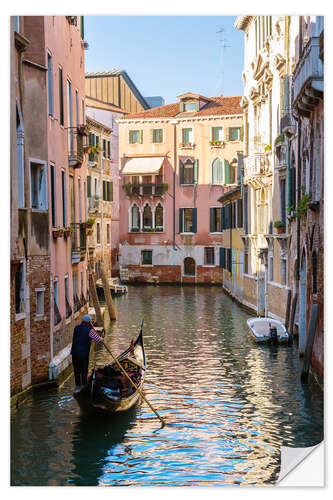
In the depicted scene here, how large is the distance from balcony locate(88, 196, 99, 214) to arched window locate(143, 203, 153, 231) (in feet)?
8.20

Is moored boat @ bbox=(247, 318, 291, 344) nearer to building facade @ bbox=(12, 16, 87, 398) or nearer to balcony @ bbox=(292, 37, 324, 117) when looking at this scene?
building facade @ bbox=(12, 16, 87, 398)

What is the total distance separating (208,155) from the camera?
1867 cm

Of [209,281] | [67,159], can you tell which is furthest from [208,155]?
[67,159]

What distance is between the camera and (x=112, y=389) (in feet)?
19.2

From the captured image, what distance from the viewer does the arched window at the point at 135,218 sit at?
18453 millimetres

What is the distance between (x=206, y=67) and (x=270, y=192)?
5.24 metres

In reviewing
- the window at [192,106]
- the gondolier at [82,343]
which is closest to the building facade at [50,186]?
the gondolier at [82,343]

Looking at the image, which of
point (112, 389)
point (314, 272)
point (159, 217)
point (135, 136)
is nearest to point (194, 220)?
point (159, 217)

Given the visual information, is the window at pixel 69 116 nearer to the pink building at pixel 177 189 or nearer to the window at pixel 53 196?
the window at pixel 53 196

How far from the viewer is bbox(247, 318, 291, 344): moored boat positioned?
27.2 feet

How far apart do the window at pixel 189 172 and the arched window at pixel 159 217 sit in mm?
870

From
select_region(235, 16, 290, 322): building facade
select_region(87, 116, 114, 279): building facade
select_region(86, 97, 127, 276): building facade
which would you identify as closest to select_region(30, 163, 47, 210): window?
select_region(235, 16, 290, 322): building facade

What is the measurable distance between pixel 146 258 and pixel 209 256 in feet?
6.35
